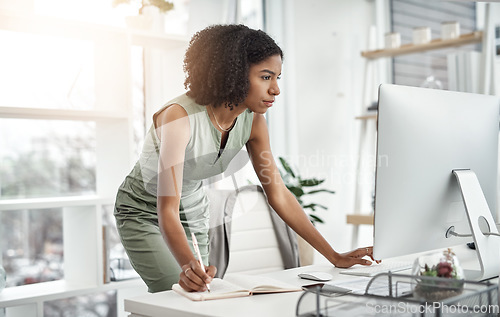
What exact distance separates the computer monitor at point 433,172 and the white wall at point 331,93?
94.5 inches

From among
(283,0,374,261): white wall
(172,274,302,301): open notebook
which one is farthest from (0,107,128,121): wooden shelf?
(283,0,374,261): white wall

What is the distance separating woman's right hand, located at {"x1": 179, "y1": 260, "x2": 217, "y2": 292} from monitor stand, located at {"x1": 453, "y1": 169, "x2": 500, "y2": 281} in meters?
0.61

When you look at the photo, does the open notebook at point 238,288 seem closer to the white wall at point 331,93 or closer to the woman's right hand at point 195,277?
the woman's right hand at point 195,277

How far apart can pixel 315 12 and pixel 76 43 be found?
1670mm

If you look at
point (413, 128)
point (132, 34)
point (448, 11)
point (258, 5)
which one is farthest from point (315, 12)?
point (413, 128)

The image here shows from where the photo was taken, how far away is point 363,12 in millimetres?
4086

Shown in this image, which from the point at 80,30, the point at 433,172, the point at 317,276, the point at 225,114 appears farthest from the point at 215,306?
the point at 80,30

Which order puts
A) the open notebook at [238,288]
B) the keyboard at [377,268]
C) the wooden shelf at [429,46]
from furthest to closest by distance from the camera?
1. the wooden shelf at [429,46]
2. the keyboard at [377,268]
3. the open notebook at [238,288]

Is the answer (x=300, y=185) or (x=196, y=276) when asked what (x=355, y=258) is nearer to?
(x=196, y=276)

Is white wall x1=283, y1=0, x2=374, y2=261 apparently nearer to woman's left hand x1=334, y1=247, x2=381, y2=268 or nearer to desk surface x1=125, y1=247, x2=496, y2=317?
woman's left hand x1=334, y1=247, x2=381, y2=268

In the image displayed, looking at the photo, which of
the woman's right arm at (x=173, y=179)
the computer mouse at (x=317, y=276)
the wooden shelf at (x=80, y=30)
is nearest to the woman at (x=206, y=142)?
the woman's right arm at (x=173, y=179)

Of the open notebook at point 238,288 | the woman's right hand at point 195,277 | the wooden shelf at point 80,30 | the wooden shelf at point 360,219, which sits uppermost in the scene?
the wooden shelf at point 80,30

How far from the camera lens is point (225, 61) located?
158cm

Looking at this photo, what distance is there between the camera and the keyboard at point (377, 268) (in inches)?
57.7
